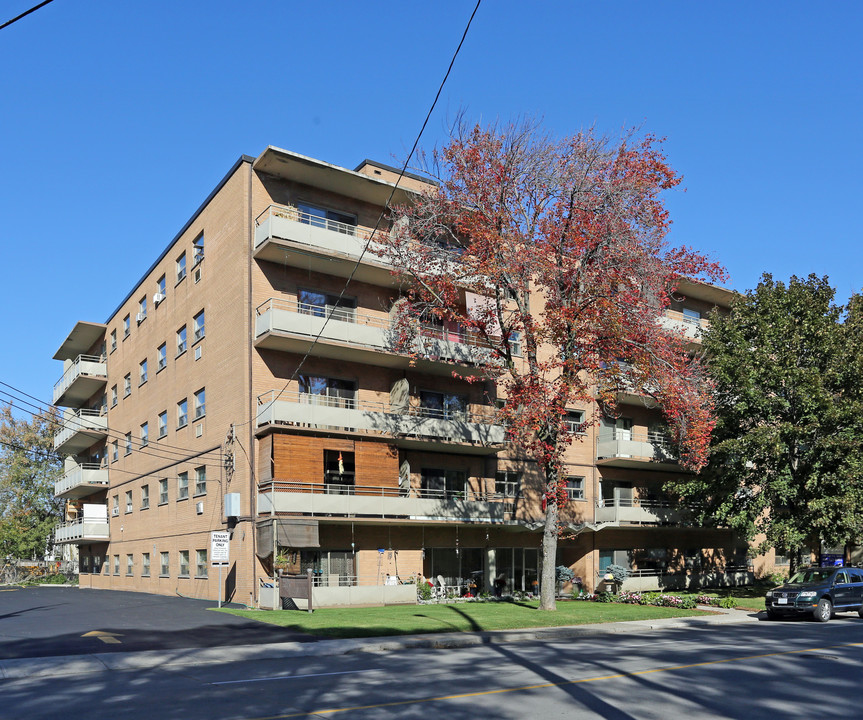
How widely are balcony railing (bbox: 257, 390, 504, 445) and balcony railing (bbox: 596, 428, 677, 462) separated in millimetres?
7394

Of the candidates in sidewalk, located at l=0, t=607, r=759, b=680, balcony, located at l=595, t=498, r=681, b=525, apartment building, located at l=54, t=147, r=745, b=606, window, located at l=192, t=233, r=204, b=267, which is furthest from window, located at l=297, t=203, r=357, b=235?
balcony, located at l=595, t=498, r=681, b=525

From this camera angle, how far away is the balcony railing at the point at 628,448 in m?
38.2

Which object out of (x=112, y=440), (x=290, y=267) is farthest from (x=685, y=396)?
(x=112, y=440)

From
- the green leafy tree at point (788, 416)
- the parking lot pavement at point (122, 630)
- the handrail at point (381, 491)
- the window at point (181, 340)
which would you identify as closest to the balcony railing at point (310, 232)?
the handrail at point (381, 491)

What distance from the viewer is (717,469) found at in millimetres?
34969

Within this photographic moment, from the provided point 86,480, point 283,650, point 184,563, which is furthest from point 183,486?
point 283,650

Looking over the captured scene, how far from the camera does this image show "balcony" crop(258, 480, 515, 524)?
27.1m

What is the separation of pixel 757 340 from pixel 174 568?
27.7 meters

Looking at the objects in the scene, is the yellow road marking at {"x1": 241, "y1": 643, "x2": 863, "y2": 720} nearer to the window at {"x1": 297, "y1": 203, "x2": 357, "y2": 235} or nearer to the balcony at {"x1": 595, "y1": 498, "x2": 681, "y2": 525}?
the window at {"x1": 297, "y1": 203, "x2": 357, "y2": 235}

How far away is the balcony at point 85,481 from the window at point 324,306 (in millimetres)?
24734

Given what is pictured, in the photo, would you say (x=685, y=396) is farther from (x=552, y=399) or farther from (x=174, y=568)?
(x=174, y=568)

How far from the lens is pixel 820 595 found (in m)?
24.7

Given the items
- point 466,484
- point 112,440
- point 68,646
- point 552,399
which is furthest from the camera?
point 112,440

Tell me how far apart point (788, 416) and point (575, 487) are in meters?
10.3
